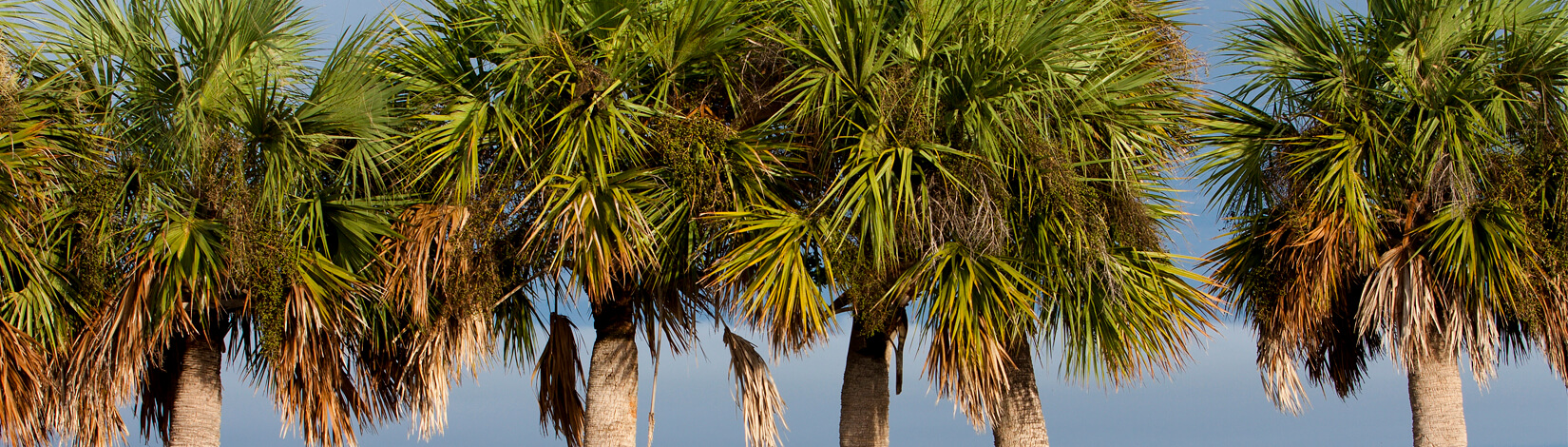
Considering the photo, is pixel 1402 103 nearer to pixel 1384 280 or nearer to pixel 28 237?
pixel 1384 280

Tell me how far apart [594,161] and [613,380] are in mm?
2028

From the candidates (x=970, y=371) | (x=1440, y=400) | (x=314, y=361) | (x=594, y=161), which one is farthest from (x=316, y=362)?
(x=1440, y=400)

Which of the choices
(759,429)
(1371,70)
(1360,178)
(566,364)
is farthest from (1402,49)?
(566,364)

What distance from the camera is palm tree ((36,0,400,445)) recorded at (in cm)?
1012

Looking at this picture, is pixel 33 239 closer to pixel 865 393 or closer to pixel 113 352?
pixel 113 352

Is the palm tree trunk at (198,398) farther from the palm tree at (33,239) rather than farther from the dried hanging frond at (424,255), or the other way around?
the dried hanging frond at (424,255)

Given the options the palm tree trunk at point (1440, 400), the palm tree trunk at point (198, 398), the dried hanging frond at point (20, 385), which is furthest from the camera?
the palm tree trunk at point (1440, 400)

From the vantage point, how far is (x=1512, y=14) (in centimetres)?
1165

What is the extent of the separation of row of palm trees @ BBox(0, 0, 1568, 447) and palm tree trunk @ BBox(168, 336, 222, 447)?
0.03 m

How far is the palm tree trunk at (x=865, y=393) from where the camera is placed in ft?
36.6

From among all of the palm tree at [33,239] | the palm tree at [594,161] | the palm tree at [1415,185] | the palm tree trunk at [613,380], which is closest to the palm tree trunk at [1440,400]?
the palm tree at [1415,185]

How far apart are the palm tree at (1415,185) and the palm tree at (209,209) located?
8085mm

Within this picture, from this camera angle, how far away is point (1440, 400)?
1154 cm

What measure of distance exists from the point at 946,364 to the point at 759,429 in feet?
6.02
